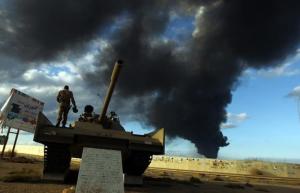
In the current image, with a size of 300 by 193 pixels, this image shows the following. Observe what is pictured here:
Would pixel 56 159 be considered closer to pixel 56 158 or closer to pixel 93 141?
pixel 56 158

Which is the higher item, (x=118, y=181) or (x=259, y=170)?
(x=259, y=170)

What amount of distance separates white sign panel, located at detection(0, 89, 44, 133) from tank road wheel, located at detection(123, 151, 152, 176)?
11113mm

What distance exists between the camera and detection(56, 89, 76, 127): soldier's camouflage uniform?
570 inches

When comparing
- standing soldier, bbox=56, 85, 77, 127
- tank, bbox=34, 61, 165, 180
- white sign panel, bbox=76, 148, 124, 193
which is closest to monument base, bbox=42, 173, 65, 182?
tank, bbox=34, 61, 165, 180

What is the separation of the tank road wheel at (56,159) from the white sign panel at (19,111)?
34.6 ft

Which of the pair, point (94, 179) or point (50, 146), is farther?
point (50, 146)

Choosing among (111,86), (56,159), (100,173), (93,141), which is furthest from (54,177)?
(100,173)

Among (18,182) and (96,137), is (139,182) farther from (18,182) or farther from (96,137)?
(18,182)

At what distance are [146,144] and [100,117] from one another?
2021 mm

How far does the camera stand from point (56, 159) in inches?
514

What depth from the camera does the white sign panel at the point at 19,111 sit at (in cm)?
2286

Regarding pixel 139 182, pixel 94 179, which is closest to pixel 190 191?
pixel 139 182

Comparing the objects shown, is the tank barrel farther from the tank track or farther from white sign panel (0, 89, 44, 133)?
white sign panel (0, 89, 44, 133)

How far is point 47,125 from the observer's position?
1280 cm
